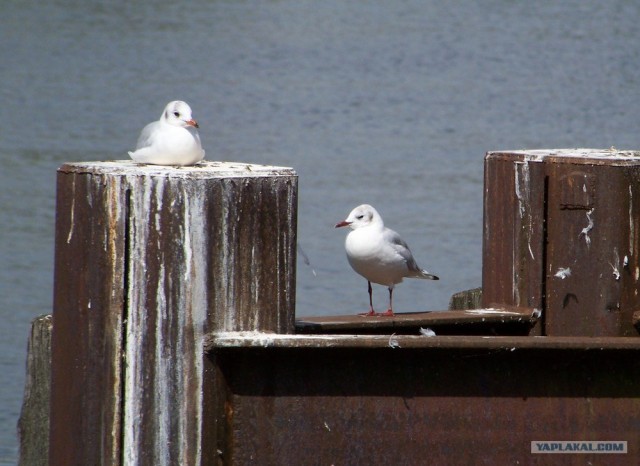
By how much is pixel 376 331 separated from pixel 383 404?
812 mm

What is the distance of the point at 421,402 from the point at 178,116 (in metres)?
1.19

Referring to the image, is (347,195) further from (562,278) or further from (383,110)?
(562,278)

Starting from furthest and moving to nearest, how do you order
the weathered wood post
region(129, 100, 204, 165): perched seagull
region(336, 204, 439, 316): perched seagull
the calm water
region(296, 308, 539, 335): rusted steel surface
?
the calm water < region(336, 204, 439, 316): perched seagull < region(296, 308, 539, 335): rusted steel surface < region(129, 100, 204, 165): perched seagull < the weathered wood post

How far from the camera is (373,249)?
539cm

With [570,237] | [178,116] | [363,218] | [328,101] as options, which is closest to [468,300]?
[363,218]

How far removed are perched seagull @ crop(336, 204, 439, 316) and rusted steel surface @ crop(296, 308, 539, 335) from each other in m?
1.00

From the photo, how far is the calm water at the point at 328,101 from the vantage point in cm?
1043

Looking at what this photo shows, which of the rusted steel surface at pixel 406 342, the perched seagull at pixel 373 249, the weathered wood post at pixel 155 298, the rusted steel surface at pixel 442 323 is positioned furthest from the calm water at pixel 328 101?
the rusted steel surface at pixel 406 342

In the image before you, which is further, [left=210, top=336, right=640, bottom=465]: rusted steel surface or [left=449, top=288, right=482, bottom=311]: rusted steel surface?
[left=449, top=288, right=482, bottom=311]: rusted steel surface

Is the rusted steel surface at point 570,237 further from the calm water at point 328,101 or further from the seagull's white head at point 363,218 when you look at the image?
the calm water at point 328,101

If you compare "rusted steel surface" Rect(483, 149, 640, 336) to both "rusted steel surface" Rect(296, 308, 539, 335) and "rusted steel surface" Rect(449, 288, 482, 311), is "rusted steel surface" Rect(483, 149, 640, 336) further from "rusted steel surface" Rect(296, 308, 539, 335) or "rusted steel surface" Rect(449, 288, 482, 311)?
"rusted steel surface" Rect(449, 288, 482, 311)

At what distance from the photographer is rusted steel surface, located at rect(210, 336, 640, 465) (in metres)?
3.23

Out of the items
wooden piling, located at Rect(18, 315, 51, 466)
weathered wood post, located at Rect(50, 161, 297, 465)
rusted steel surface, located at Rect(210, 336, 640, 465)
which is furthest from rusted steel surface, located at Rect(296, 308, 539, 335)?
wooden piling, located at Rect(18, 315, 51, 466)

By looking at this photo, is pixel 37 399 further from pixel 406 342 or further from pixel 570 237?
pixel 570 237
